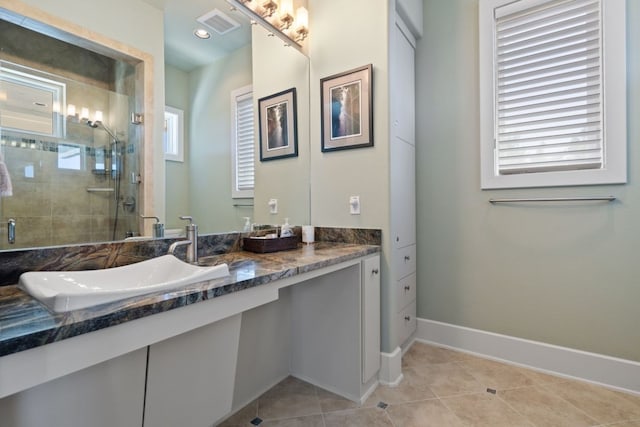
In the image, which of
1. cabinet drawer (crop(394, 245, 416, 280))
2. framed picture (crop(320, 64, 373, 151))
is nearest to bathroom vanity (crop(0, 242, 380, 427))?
cabinet drawer (crop(394, 245, 416, 280))

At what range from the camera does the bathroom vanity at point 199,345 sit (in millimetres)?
618

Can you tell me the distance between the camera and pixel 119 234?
3.87ft

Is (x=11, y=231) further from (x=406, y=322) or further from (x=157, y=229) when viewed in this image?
(x=406, y=322)

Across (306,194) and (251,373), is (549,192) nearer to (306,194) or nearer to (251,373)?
(306,194)

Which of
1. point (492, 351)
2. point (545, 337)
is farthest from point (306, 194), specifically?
point (545, 337)

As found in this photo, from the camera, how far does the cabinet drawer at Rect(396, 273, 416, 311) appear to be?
1.97 metres

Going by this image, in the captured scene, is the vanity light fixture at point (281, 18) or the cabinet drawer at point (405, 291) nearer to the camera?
the vanity light fixture at point (281, 18)

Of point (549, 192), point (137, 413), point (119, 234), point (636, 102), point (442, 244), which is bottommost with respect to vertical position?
point (137, 413)

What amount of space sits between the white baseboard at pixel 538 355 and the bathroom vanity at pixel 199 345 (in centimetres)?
79

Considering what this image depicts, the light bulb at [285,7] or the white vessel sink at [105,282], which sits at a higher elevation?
the light bulb at [285,7]

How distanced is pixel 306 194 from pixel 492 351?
67.1 inches

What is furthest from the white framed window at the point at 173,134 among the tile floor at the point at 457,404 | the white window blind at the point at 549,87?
the white window blind at the point at 549,87

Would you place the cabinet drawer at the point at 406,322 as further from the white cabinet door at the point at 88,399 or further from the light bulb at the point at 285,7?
the light bulb at the point at 285,7

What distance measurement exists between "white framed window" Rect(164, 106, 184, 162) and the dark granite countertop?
587mm
